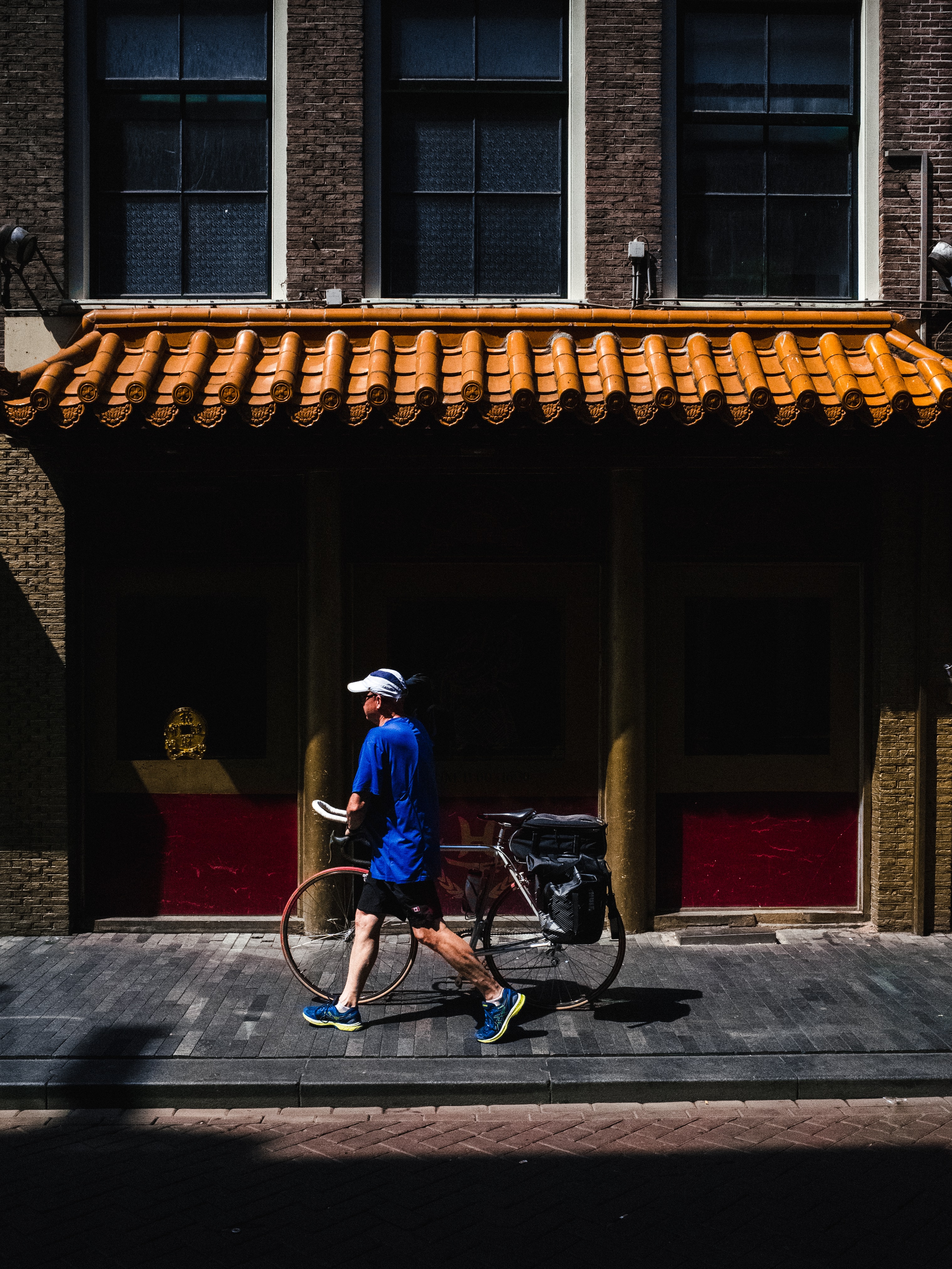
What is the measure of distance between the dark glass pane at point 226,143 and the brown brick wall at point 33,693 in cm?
270

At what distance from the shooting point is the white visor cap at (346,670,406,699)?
625 centimetres

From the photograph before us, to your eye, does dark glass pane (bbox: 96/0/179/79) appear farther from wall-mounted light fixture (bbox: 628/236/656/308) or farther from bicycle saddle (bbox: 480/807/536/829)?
bicycle saddle (bbox: 480/807/536/829)

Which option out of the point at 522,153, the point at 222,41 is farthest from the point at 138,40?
the point at 522,153

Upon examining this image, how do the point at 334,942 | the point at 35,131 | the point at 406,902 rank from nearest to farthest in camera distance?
the point at 406,902 → the point at 334,942 → the point at 35,131

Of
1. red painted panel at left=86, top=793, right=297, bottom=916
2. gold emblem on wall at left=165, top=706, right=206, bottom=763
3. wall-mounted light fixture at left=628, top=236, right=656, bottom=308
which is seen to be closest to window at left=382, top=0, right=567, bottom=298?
wall-mounted light fixture at left=628, top=236, right=656, bottom=308

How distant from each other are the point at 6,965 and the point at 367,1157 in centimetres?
371

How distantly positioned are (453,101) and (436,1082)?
7297 millimetres

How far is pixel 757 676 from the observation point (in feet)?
27.9

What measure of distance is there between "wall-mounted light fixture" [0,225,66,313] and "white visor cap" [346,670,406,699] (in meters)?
4.31

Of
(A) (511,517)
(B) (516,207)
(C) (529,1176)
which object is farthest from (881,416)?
(C) (529,1176)

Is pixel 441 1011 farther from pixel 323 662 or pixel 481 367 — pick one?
pixel 481 367

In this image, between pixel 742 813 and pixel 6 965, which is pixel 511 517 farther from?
pixel 6 965

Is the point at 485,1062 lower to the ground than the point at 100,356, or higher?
lower

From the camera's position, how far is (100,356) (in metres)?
7.57
